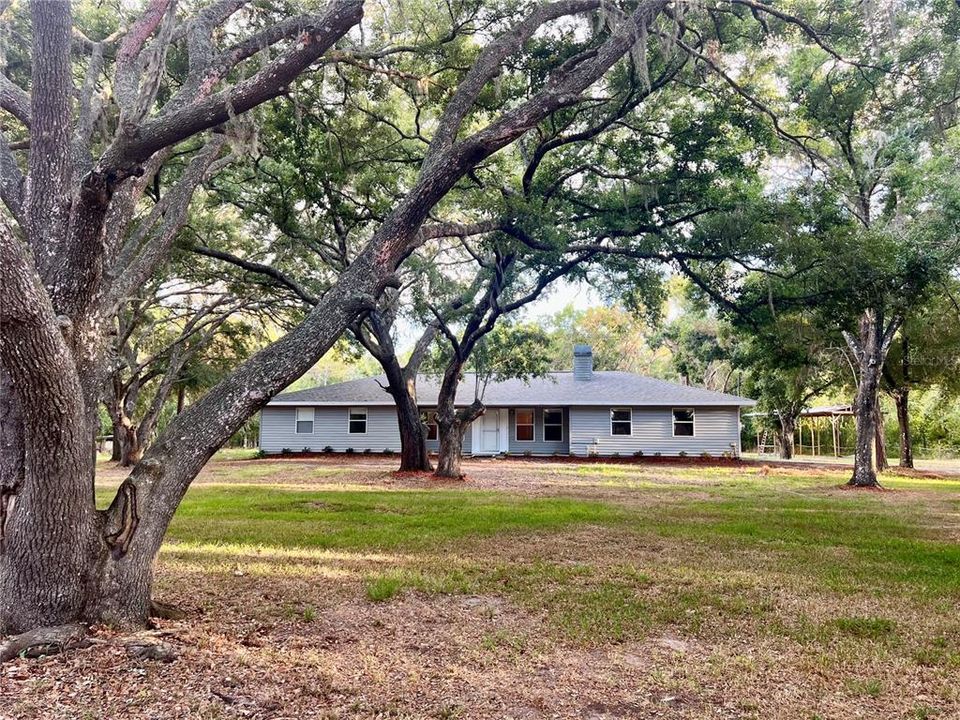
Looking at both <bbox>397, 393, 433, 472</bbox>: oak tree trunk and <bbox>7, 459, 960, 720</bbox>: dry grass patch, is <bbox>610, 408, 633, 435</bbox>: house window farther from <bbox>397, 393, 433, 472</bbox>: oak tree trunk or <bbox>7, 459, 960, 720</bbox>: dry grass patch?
<bbox>7, 459, 960, 720</bbox>: dry grass patch

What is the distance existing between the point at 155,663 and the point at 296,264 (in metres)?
13.4

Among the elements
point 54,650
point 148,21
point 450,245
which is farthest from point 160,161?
point 450,245

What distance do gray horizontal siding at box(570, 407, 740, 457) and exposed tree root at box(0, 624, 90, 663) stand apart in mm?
21410

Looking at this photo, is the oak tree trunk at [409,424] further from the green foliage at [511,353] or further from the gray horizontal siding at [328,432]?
the gray horizontal siding at [328,432]

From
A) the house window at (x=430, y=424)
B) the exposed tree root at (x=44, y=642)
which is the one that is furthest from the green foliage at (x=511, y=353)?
the exposed tree root at (x=44, y=642)

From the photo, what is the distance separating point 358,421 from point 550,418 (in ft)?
25.2

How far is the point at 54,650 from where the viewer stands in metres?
3.39

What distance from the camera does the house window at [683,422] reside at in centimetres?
→ 2369

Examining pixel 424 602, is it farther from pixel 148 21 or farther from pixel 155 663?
pixel 148 21

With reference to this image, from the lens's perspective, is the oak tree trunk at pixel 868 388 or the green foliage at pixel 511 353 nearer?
the oak tree trunk at pixel 868 388

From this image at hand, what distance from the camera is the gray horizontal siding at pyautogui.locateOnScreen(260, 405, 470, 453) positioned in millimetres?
25188

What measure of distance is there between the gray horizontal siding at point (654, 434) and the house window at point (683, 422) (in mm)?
155

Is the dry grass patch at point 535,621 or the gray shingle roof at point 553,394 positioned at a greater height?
the gray shingle roof at point 553,394

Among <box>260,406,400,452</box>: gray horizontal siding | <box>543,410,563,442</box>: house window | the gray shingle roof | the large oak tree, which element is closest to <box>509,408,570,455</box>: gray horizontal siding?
<box>543,410,563,442</box>: house window
